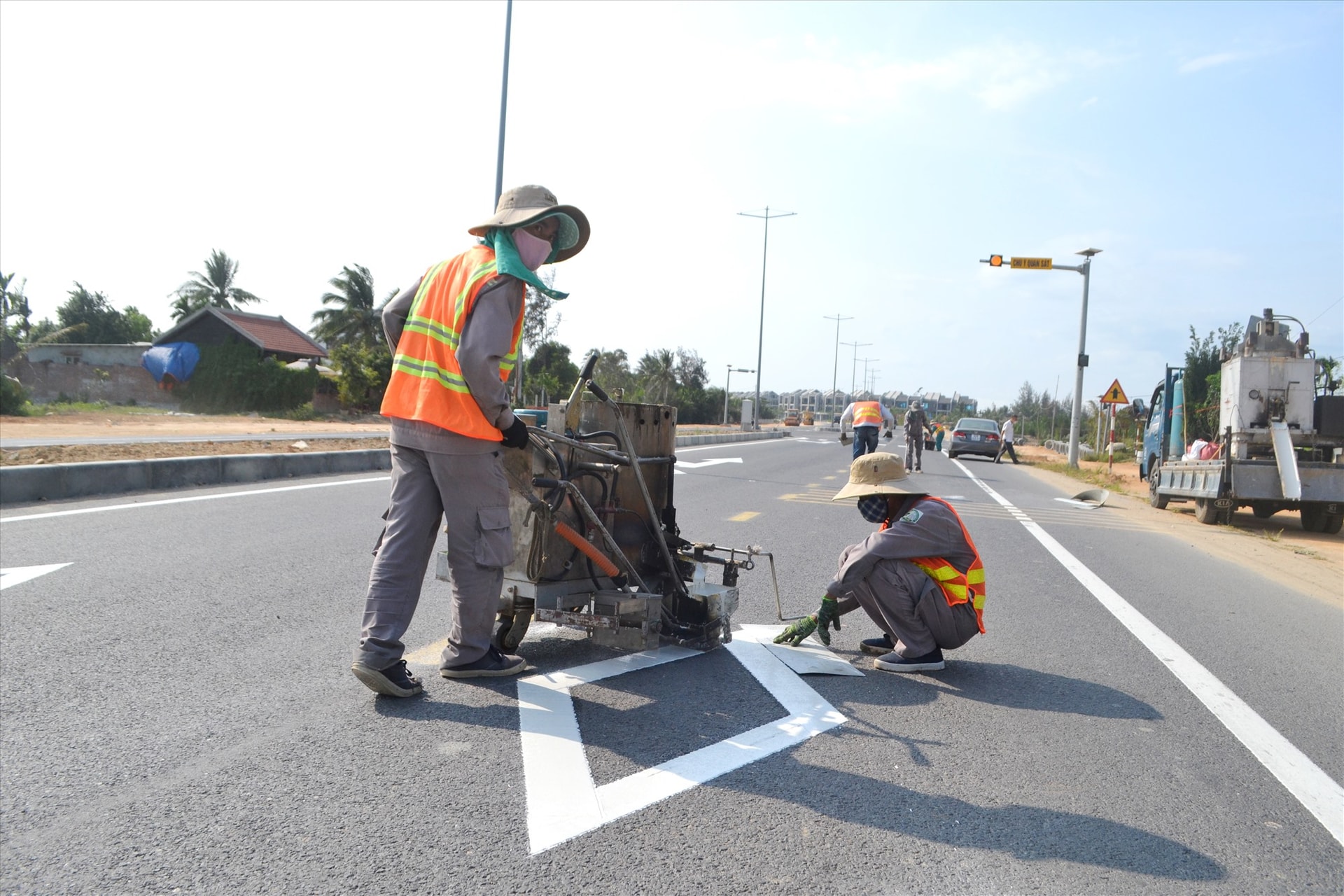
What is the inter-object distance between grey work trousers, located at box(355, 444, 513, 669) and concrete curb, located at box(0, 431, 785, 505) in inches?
182

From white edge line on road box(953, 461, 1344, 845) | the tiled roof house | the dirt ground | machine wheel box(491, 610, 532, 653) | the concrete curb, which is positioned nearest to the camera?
white edge line on road box(953, 461, 1344, 845)

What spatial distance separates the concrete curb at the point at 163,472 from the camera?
933 centimetres

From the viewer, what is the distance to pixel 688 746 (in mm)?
3359

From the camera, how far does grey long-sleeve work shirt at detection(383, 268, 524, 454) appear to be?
3525 millimetres

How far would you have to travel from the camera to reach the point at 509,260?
365 cm

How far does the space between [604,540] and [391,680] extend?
119cm

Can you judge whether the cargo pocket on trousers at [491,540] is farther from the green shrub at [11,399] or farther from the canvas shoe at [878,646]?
the green shrub at [11,399]

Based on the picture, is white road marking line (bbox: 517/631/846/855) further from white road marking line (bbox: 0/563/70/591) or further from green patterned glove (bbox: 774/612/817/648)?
white road marking line (bbox: 0/563/70/591)

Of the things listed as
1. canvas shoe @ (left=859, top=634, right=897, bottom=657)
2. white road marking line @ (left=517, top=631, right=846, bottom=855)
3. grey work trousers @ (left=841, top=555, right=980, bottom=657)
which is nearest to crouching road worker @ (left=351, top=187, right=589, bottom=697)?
white road marking line @ (left=517, top=631, right=846, bottom=855)

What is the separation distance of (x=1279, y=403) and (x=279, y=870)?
14172mm

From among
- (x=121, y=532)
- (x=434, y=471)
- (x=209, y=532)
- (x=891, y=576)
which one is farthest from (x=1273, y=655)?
(x=121, y=532)

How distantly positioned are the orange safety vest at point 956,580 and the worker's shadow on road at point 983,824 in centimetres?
154

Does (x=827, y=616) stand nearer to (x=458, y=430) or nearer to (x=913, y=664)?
(x=913, y=664)

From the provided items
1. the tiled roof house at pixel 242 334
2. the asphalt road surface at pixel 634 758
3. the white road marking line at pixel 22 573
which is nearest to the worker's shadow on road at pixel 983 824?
the asphalt road surface at pixel 634 758
